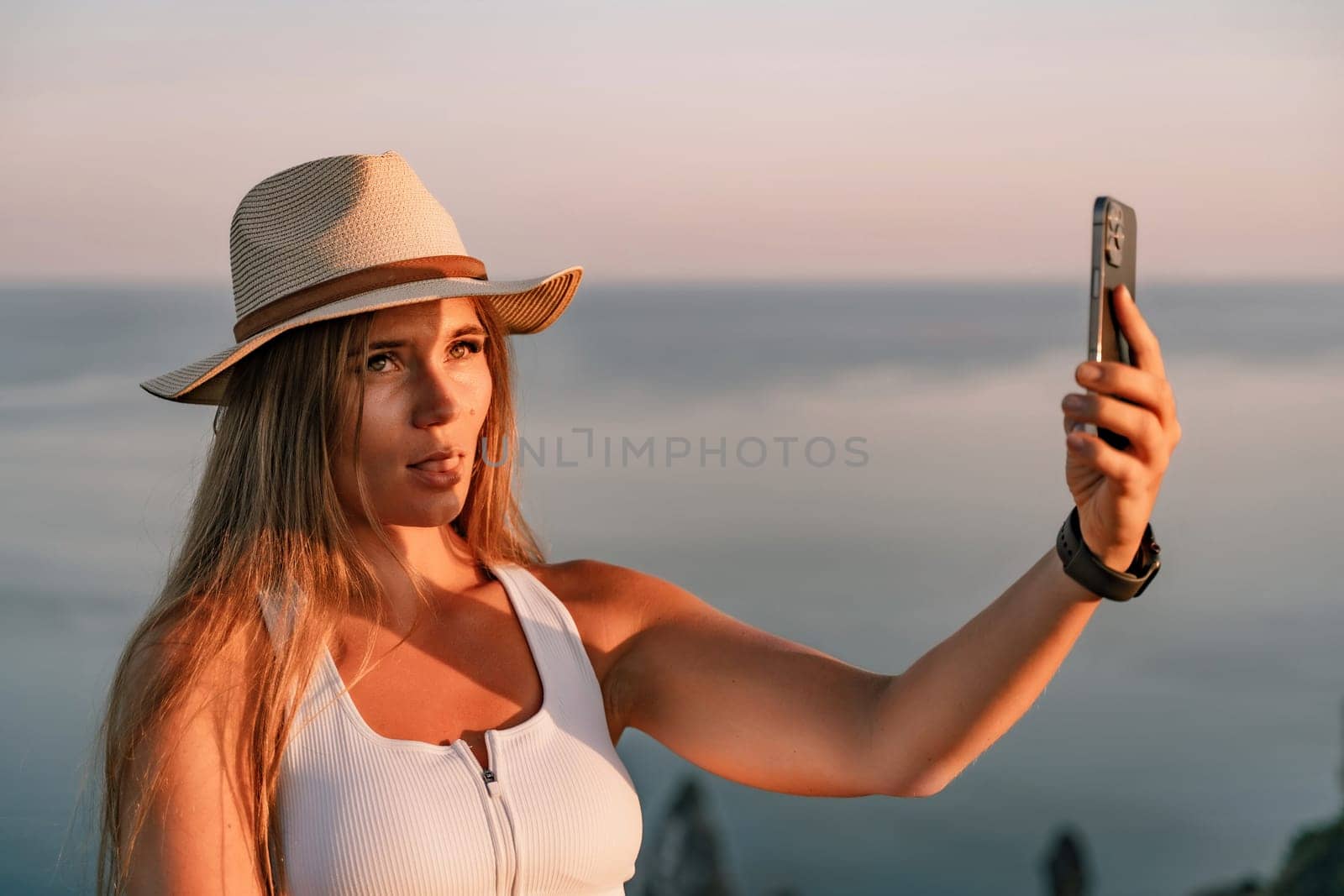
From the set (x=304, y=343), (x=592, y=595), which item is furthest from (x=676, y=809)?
(x=304, y=343)

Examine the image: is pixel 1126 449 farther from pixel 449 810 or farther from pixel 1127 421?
pixel 449 810

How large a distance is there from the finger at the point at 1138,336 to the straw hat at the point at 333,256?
0.94m

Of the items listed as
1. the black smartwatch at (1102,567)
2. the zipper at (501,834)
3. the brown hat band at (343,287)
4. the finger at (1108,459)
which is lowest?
the zipper at (501,834)

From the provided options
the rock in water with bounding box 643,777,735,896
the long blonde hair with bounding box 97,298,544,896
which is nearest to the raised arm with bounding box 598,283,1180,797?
the long blonde hair with bounding box 97,298,544,896

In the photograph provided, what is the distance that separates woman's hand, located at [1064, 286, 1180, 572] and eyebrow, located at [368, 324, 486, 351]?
0.96m

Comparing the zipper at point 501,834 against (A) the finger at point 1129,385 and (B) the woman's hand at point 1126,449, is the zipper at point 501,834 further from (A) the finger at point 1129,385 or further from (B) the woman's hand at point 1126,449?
(A) the finger at point 1129,385

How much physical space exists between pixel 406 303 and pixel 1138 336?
1032mm

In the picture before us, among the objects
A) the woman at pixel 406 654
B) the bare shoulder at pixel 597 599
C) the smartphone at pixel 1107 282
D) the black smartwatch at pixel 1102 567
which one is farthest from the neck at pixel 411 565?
the smartphone at pixel 1107 282

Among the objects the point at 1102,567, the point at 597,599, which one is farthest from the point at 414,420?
the point at 1102,567

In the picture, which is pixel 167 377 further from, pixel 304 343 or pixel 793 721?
pixel 793 721

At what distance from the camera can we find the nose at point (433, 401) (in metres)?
1.92

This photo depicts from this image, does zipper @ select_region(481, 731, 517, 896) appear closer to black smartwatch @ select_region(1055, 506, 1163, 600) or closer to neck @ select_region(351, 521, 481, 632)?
neck @ select_region(351, 521, 481, 632)

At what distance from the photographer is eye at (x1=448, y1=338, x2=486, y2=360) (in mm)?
2018

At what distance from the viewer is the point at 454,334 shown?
1.99 metres
